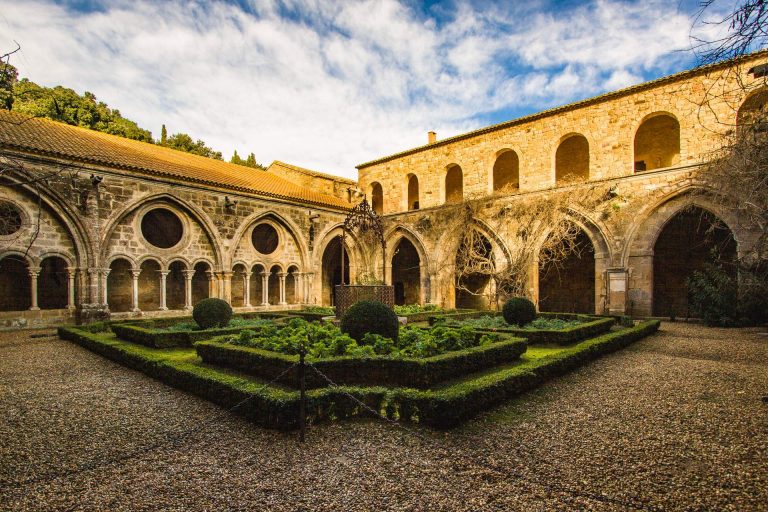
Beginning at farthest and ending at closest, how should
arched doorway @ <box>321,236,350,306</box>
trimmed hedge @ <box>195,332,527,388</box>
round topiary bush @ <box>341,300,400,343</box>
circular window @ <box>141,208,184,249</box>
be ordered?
arched doorway @ <box>321,236,350,306</box>, circular window @ <box>141,208,184,249</box>, round topiary bush @ <box>341,300,400,343</box>, trimmed hedge @ <box>195,332,527,388</box>

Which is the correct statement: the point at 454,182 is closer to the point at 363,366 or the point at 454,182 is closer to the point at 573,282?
the point at 573,282

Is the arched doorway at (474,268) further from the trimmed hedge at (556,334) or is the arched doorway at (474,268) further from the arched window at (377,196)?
the arched window at (377,196)

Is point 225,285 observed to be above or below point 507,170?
below

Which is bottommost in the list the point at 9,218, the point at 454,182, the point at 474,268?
the point at 474,268

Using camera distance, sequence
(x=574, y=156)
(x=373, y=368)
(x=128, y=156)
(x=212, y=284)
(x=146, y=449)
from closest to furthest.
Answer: (x=146, y=449), (x=373, y=368), (x=128, y=156), (x=212, y=284), (x=574, y=156)

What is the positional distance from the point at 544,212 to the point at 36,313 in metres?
16.3

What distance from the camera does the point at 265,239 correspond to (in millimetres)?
18203

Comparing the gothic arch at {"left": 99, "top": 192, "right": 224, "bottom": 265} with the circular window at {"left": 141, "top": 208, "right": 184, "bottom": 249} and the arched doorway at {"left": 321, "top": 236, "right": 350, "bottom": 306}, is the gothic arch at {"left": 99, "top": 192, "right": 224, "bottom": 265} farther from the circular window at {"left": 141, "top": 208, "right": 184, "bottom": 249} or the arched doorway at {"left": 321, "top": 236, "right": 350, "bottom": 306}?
the arched doorway at {"left": 321, "top": 236, "right": 350, "bottom": 306}

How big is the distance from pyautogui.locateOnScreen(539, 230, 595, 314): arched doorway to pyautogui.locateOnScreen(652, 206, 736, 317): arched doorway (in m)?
2.40

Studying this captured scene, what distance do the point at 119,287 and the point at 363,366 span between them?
13.5 metres

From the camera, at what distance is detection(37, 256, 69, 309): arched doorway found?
14.2 meters

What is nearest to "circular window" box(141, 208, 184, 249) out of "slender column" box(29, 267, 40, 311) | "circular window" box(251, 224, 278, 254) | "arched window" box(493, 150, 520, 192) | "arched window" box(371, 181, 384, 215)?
"circular window" box(251, 224, 278, 254)

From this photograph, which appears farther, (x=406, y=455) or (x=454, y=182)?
(x=454, y=182)

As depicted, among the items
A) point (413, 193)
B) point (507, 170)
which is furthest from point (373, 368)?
point (413, 193)
